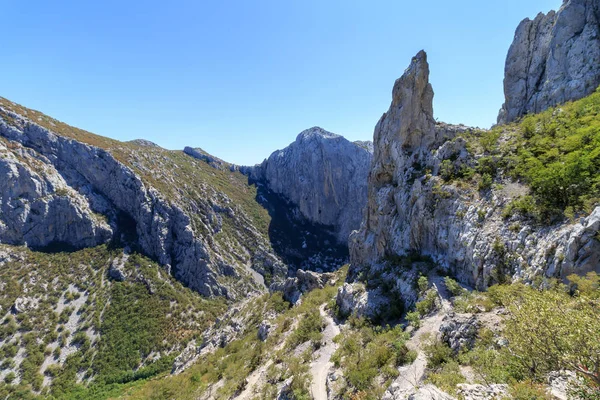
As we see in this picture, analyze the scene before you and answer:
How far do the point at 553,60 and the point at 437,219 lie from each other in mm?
34256

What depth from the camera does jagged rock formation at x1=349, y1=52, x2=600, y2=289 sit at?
10297mm

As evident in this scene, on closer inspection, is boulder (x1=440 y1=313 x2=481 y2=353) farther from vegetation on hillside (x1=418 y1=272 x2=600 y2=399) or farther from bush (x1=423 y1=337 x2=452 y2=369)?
vegetation on hillside (x1=418 y1=272 x2=600 y2=399)

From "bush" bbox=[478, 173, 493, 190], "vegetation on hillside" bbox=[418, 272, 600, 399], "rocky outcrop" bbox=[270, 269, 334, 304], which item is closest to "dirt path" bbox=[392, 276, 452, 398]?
"vegetation on hillside" bbox=[418, 272, 600, 399]

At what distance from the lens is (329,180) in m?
129

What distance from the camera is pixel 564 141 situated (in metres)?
14.1

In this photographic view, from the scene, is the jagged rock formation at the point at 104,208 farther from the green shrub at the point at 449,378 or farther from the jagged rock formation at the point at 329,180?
the green shrub at the point at 449,378

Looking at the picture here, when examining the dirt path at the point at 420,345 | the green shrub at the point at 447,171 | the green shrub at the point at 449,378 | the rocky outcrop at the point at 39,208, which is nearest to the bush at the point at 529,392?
the green shrub at the point at 449,378

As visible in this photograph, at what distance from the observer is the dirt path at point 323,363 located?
38.5 feet

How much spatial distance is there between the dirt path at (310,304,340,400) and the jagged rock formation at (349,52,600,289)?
772 centimetres

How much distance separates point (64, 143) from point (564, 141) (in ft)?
356

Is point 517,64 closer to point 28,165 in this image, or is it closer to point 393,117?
point 393,117

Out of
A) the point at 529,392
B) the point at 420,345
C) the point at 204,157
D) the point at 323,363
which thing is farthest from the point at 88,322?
the point at 204,157

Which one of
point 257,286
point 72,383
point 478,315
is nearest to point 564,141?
point 478,315

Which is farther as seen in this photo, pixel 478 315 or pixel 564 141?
pixel 564 141
